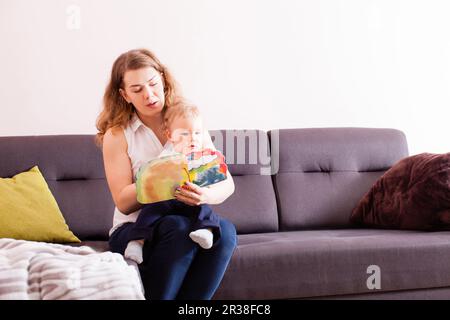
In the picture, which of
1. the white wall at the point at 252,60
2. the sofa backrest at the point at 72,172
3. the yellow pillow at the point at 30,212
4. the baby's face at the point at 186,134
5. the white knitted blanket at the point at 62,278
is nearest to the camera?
the white knitted blanket at the point at 62,278

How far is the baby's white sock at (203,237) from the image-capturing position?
1532mm

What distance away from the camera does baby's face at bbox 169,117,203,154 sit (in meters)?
1.70

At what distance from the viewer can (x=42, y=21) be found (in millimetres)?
2689

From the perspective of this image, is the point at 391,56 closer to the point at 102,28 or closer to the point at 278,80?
the point at 278,80

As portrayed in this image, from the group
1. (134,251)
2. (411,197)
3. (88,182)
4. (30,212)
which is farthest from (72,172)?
(411,197)

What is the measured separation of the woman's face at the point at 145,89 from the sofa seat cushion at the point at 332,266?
526 mm

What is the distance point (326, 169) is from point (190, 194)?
1.08 meters

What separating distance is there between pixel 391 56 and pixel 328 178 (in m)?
0.87

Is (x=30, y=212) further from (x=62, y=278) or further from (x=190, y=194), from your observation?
(x=62, y=278)

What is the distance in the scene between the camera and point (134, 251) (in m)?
1.60

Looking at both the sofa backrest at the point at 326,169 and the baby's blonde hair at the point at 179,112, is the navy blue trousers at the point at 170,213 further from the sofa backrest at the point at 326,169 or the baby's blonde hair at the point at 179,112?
the sofa backrest at the point at 326,169

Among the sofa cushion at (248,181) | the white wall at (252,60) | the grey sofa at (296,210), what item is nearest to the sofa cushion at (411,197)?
the grey sofa at (296,210)
